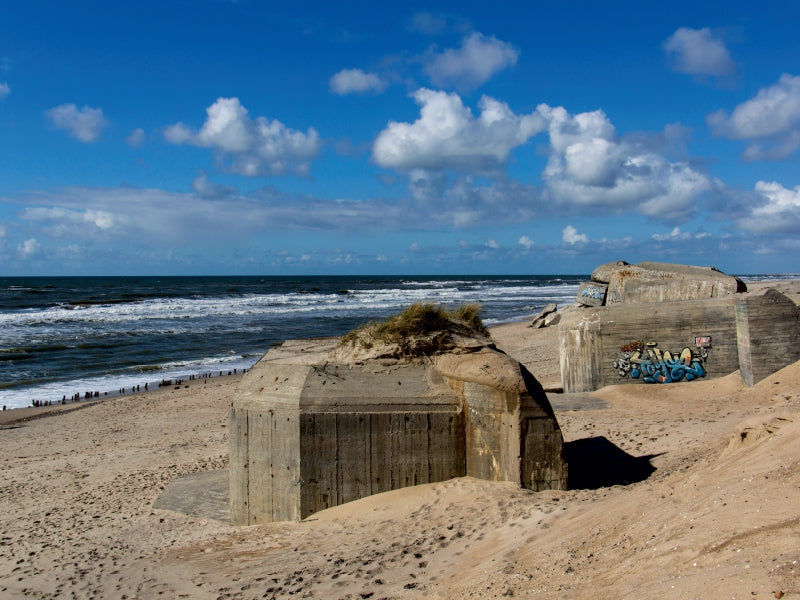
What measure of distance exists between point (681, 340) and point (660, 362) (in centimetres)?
62

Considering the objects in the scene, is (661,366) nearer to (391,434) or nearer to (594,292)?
(594,292)

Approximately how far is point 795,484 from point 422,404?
3775 mm

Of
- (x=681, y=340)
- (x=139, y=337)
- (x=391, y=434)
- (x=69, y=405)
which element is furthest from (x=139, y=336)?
(x=391, y=434)

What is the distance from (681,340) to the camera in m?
12.5

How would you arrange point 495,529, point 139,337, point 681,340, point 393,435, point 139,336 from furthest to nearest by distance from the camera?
point 139,336 → point 139,337 → point 681,340 → point 393,435 → point 495,529

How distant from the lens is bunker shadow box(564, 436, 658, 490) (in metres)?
7.30

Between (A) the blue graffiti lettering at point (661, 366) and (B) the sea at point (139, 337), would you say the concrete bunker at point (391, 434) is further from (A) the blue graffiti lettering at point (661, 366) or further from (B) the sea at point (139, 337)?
(A) the blue graffiti lettering at point (661, 366)

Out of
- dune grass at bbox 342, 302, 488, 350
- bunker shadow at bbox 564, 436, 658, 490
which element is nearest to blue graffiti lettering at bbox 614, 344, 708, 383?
bunker shadow at bbox 564, 436, 658, 490

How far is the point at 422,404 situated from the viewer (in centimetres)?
696

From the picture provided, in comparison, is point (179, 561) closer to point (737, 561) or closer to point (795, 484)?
point (737, 561)

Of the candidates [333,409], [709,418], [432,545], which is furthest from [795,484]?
[709,418]

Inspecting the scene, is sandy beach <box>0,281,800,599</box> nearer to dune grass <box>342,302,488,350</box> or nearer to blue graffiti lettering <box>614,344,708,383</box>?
blue graffiti lettering <box>614,344,708,383</box>

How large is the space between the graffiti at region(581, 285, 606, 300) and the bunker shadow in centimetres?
936

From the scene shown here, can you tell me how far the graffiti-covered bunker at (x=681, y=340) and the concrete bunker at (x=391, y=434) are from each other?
A: 6.62 meters
